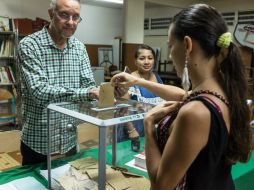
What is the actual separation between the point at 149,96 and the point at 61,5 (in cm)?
99

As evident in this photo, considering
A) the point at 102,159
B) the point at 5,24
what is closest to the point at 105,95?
the point at 102,159

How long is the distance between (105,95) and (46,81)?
44cm

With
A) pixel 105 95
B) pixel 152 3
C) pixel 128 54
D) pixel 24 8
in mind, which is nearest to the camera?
pixel 105 95

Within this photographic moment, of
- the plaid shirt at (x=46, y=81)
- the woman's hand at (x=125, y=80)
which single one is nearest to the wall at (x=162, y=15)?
the plaid shirt at (x=46, y=81)

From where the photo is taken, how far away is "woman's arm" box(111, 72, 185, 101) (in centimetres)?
133

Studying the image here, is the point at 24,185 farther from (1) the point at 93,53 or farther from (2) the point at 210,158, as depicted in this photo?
(1) the point at 93,53

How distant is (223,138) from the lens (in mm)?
785

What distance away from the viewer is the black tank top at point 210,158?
0.77 m

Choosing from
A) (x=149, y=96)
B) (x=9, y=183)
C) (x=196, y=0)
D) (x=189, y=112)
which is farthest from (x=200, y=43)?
(x=196, y=0)

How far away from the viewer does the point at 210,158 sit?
78 centimetres

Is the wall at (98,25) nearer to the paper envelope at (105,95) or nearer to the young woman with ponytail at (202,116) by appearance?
the paper envelope at (105,95)

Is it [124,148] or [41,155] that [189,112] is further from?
[41,155]

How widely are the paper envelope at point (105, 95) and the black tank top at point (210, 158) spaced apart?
39 cm

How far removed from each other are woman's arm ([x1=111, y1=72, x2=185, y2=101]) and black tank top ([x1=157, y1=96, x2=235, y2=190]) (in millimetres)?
445
